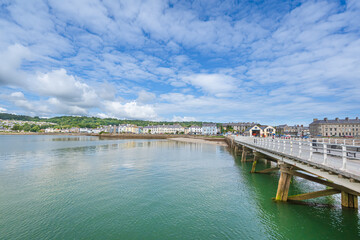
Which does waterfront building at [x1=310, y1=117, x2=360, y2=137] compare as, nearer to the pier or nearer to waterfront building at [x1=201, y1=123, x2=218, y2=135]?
waterfront building at [x1=201, y1=123, x2=218, y2=135]

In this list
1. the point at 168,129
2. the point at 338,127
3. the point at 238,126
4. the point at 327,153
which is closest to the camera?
the point at 327,153

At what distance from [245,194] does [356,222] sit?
271 inches

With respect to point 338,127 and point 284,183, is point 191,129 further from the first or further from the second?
point 284,183

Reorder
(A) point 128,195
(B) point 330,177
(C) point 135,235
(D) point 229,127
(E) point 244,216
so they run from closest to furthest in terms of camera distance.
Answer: (B) point 330,177 < (C) point 135,235 < (E) point 244,216 < (A) point 128,195 < (D) point 229,127

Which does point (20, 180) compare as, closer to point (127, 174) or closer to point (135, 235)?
point (127, 174)

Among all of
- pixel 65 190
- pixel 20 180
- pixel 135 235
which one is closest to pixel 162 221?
pixel 135 235

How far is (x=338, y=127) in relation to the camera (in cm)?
10562

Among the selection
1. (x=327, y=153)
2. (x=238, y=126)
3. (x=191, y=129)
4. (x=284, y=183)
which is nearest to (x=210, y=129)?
(x=191, y=129)

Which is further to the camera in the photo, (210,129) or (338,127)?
(210,129)

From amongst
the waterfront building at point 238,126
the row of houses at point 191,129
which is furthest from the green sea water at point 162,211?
the waterfront building at point 238,126

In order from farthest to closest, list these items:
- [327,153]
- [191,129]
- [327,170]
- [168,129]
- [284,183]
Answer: [168,129] → [191,129] → [284,183] → [327,153] → [327,170]

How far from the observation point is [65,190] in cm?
1662

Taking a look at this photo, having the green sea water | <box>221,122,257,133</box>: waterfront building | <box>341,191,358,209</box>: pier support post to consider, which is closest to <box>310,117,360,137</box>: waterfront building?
<box>221,122,257,133</box>: waterfront building

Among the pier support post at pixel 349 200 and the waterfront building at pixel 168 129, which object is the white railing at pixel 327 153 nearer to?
the pier support post at pixel 349 200
